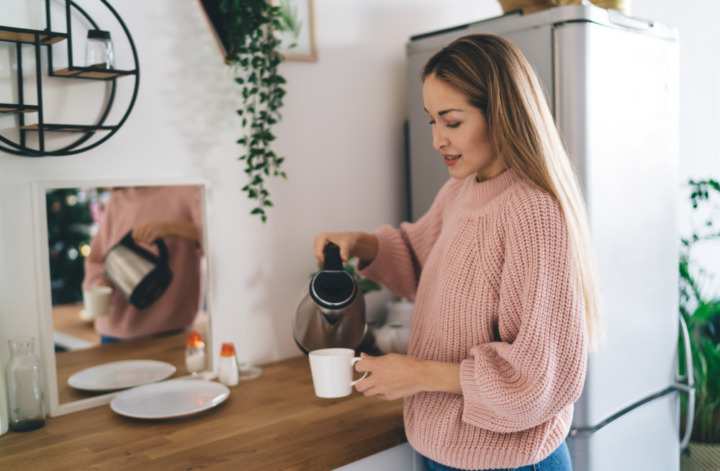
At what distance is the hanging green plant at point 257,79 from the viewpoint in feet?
5.01

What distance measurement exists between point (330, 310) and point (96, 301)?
0.57 metres

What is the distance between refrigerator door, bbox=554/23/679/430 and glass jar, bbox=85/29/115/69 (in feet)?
3.20

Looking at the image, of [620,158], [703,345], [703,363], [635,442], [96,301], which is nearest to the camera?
[96,301]

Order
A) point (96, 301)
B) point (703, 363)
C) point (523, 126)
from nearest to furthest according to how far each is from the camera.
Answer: point (523, 126)
point (96, 301)
point (703, 363)

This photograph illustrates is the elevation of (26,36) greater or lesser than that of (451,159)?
greater

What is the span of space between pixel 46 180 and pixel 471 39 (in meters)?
0.89

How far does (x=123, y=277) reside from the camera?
1475mm

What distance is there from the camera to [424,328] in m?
1.21

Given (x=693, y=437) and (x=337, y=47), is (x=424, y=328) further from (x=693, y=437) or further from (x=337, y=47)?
(x=693, y=437)

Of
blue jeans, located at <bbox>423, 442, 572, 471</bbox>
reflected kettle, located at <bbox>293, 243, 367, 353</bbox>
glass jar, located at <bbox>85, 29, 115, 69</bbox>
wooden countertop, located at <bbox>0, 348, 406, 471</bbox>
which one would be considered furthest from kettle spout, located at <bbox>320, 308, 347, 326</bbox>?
glass jar, located at <bbox>85, 29, 115, 69</bbox>

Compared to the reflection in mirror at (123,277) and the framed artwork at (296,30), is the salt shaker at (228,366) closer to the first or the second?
the reflection in mirror at (123,277)

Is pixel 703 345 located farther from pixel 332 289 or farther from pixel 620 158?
pixel 332 289

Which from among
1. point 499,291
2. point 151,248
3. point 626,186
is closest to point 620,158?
point 626,186

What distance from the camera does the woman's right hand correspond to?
4.42 feet
